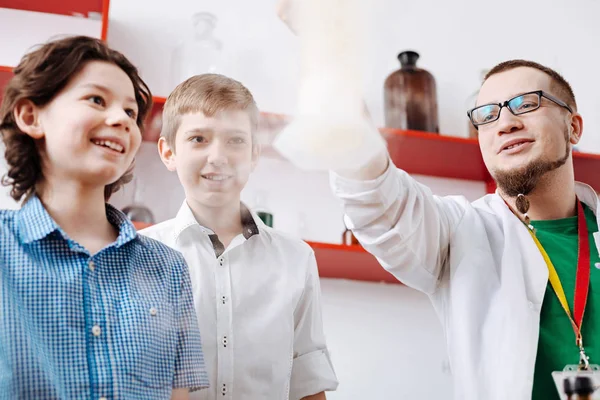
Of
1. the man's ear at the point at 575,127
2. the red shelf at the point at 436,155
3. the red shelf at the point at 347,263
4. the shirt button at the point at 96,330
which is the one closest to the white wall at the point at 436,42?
the red shelf at the point at 436,155

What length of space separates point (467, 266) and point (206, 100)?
62 centimetres

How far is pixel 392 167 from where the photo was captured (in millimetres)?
1216

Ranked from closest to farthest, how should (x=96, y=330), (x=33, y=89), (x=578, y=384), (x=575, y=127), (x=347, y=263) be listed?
(x=96, y=330) < (x=33, y=89) < (x=578, y=384) < (x=575, y=127) < (x=347, y=263)

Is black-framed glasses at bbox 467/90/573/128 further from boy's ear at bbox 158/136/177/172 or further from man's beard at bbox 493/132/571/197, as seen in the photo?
boy's ear at bbox 158/136/177/172

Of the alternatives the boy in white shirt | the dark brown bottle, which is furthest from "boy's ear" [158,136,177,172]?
the dark brown bottle

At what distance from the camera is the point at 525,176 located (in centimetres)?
149

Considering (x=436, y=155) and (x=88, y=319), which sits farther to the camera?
(x=436, y=155)

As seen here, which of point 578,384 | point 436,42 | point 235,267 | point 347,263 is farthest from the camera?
point 436,42

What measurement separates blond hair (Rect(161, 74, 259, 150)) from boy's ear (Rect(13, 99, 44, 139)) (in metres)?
0.33

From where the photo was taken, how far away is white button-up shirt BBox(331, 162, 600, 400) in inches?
50.1

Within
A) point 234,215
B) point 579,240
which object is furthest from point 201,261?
point 579,240

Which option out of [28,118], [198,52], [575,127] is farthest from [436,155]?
[28,118]

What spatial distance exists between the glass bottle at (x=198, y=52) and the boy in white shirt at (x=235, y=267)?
2.61 ft

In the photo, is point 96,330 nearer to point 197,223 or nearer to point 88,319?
point 88,319
